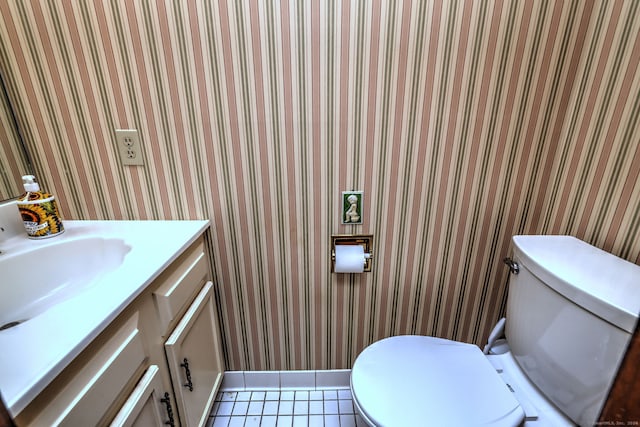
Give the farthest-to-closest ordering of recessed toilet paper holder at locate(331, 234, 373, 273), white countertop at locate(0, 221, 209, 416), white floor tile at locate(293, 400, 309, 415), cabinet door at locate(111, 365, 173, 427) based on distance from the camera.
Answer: white floor tile at locate(293, 400, 309, 415) < recessed toilet paper holder at locate(331, 234, 373, 273) < cabinet door at locate(111, 365, 173, 427) < white countertop at locate(0, 221, 209, 416)

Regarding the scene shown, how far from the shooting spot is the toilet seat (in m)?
0.78

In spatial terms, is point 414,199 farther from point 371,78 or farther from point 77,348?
point 77,348

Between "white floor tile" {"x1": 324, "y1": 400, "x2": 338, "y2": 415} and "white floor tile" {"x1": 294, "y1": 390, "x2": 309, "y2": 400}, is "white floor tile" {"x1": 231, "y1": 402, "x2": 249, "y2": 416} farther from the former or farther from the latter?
"white floor tile" {"x1": 324, "y1": 400, "x2": 338, "y2": 415}

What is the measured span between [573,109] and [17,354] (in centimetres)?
153

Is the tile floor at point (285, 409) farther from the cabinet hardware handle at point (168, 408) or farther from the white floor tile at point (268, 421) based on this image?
the cabinet hardware handle at point (168, 408)

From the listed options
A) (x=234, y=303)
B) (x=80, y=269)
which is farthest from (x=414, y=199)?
(x=80, y=269)

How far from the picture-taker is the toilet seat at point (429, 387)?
781 millimetres

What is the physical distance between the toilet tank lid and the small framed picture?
0.52m

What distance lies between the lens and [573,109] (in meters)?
0.97

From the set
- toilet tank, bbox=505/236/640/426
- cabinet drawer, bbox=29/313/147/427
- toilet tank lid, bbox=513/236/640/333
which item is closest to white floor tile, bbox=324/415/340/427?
toilet tank, bbox=505/236/640/426

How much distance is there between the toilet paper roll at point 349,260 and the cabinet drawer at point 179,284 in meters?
0.50

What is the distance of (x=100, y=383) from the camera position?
0.55m

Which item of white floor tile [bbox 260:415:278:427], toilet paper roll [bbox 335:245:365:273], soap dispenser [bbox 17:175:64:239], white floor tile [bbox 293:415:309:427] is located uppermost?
soap dispenser [bbox 17:175:64:239]

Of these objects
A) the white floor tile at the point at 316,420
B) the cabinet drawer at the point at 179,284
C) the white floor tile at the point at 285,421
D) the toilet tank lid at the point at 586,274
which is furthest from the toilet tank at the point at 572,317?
the cabinet drawer at the point at 179,284
